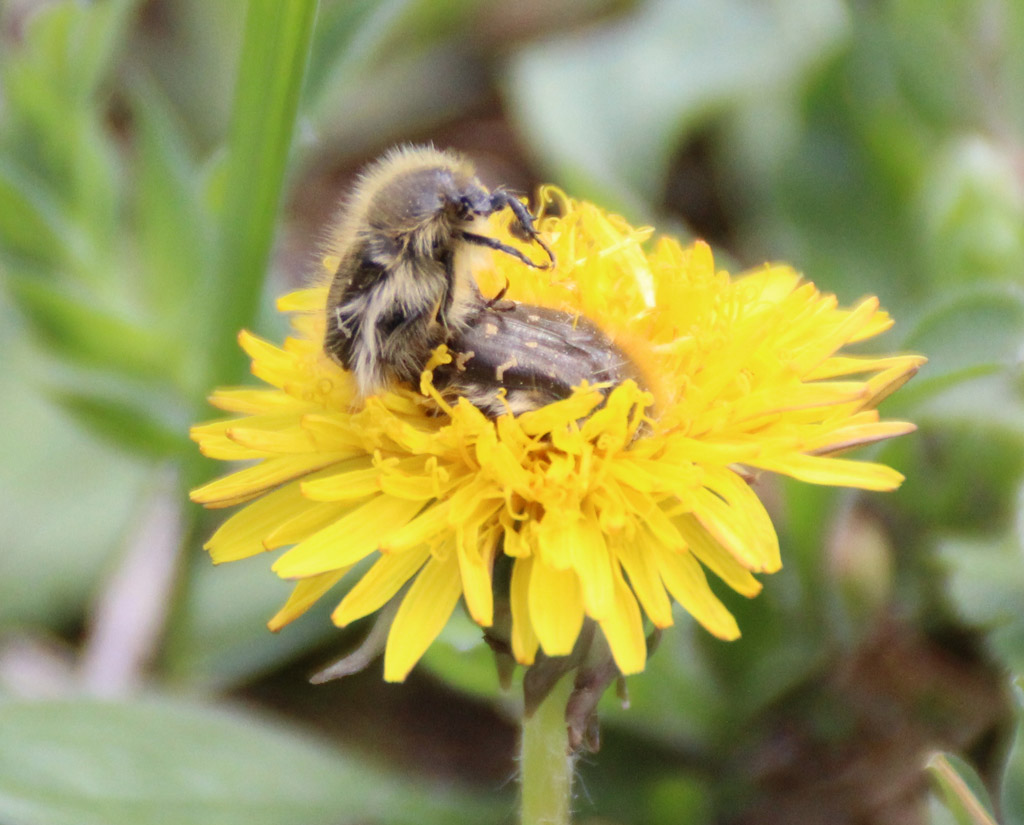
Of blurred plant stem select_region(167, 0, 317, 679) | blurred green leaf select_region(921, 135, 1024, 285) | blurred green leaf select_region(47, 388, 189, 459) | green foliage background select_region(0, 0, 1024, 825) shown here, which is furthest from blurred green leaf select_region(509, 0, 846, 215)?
blurred green leaf select_region(47, 388, 189, 459)

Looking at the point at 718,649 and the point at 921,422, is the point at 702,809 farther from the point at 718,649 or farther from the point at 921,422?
the point at 921,422

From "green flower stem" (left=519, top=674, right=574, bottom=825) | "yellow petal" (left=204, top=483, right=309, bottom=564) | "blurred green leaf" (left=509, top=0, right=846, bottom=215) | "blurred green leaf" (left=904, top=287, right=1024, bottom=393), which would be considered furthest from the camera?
"blurred green leaf" (left=509, top=0, right=846, bottom=215)

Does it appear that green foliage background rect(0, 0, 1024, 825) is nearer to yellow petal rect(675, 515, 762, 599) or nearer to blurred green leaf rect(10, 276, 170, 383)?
blurred green leaf rect(10, 276, 170, 383)

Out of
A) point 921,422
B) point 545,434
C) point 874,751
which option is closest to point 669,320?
point 545,434

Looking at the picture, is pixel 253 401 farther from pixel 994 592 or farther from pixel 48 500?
pixel 48 500

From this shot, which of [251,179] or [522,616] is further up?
[251,179]

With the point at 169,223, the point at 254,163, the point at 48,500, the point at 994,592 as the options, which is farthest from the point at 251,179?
the point at 994,592
